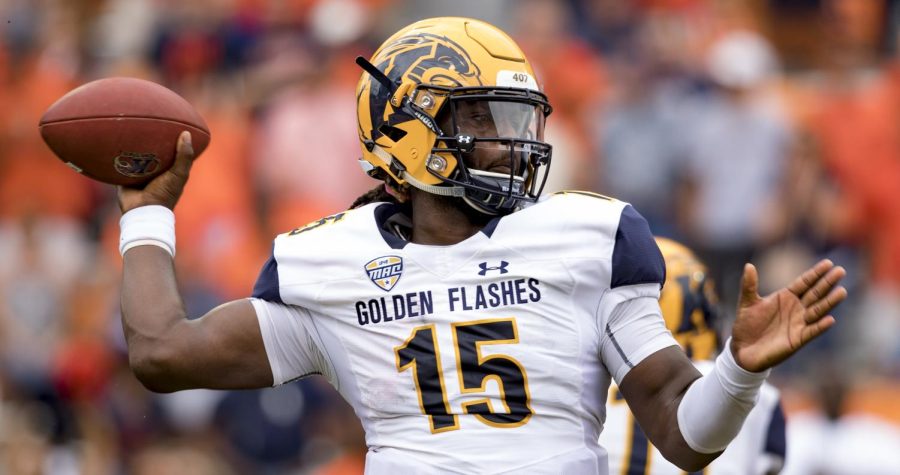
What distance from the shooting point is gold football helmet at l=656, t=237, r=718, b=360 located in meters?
4.17

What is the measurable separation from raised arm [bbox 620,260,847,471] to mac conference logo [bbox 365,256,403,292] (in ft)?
1.90

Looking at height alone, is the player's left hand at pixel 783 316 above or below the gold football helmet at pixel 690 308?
above

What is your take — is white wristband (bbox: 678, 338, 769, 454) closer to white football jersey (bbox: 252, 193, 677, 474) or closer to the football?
white football jersey (bbox: 252, 193, 677, 474)

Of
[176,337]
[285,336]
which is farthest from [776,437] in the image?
[176,337]

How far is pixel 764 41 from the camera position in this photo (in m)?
9.48

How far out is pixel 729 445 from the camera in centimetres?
391

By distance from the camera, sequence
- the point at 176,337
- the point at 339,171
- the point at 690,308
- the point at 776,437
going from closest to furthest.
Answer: the point at 176,337 < the point at 690,308 < the point at 776,437 < the point at 339,171

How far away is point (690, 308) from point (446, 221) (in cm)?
110

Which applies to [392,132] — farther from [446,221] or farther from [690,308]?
[690,308]

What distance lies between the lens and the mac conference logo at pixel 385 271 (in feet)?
10.7

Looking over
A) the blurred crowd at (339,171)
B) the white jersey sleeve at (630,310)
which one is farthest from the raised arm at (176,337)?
the blurred crowd at (339,171)

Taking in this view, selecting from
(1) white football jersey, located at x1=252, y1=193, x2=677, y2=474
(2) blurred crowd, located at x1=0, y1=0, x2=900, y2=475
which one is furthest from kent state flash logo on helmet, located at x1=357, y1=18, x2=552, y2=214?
(2) blurred crowd, located at x1=0, y1=0, x2=900, y2=475

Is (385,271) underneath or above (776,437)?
above

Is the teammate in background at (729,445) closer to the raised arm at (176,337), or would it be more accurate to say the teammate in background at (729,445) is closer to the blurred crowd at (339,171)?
the raised arm at (176,337)
